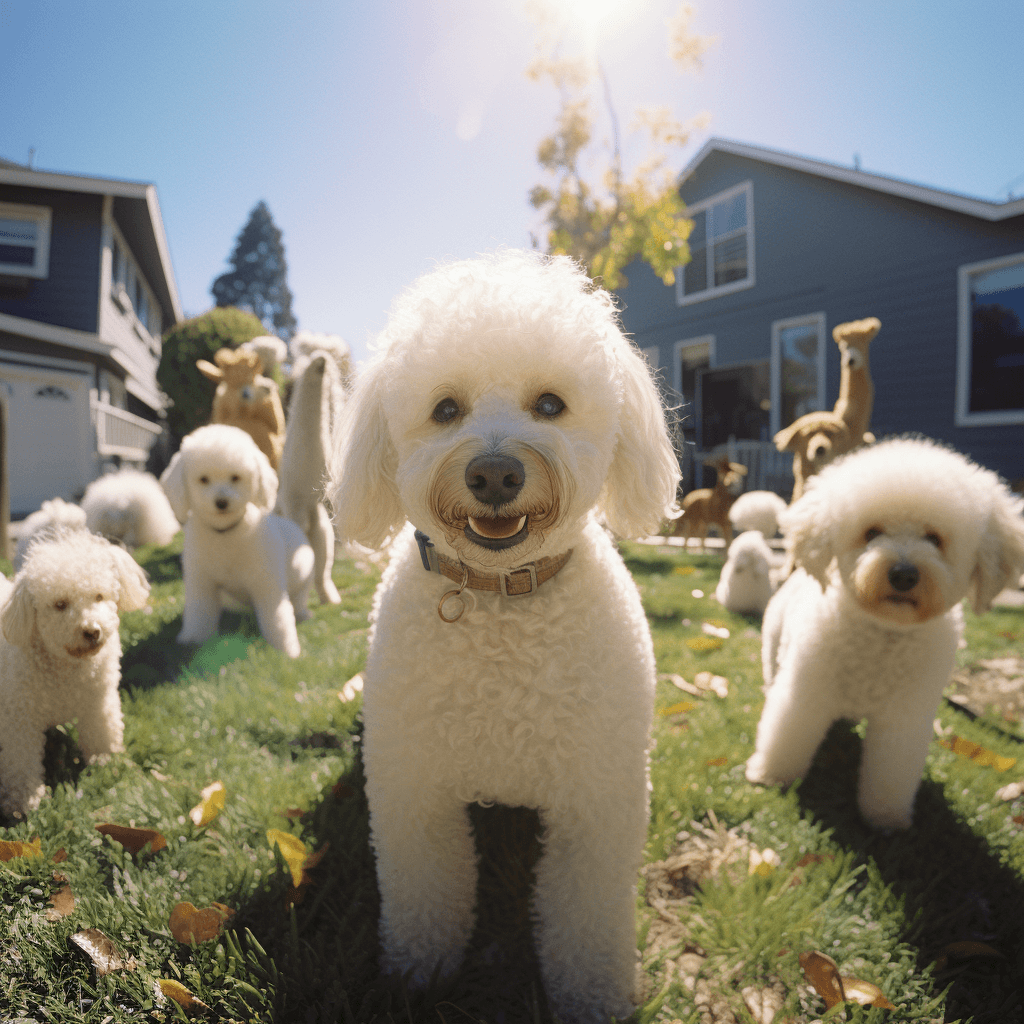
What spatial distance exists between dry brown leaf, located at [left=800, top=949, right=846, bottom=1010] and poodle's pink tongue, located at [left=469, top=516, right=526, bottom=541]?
1.43 metres

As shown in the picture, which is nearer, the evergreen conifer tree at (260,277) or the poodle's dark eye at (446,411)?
the poodle's dark eye at (446,411)

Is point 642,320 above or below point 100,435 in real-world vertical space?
above

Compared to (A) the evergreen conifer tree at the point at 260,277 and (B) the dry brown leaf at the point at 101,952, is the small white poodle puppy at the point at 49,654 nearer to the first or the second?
(B) the dry brown leaf at the point at 101,952

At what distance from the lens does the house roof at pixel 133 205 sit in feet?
37.9

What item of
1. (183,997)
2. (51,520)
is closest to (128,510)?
(51,520)

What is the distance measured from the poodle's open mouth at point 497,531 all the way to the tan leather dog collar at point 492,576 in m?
0.11

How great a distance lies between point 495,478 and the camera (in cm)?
131

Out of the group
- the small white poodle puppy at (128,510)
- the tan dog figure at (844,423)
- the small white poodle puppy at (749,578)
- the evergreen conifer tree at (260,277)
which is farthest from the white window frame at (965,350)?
the evergreen conifer tree at (260,277)

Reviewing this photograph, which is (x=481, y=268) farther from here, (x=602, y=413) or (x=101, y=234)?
(x=101, y=234)

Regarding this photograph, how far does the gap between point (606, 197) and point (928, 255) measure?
597 cm

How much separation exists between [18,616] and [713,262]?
15243 mm

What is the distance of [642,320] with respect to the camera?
15695 mm

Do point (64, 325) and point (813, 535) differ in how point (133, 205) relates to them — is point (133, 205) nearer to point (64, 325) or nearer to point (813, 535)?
point (64, 325)

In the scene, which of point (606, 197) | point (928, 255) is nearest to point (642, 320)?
point (606, 197)
